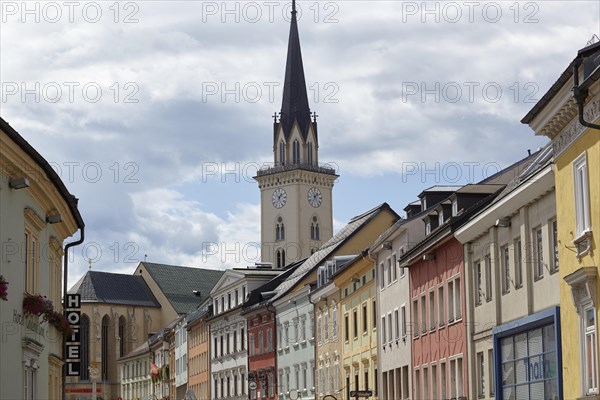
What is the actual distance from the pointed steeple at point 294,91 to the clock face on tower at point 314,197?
7.56 m

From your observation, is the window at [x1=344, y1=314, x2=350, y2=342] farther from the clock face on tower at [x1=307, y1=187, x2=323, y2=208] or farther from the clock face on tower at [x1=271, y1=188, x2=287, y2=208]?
the clock face on tower at [x1=271, y1=188, x2=287, y2=208]

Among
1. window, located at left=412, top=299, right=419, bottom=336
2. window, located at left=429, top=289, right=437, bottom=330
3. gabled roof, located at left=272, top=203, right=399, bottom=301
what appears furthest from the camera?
gabled roof, located at left=272, top=203, right=399, bottom=301

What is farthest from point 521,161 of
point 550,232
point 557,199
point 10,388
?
point 10,388

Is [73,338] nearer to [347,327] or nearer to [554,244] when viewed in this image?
[554,244]

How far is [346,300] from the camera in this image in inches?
2473

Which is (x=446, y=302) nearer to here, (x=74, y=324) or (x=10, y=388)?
(x=74, y=324)

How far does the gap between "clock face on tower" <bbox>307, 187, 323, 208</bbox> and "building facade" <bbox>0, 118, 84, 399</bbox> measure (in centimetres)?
14432

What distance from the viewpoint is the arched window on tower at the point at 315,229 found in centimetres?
17762

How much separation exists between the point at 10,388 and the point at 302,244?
14865cm

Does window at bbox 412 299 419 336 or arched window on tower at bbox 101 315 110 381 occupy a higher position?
arched window on tower at bbox 101 315 110 381

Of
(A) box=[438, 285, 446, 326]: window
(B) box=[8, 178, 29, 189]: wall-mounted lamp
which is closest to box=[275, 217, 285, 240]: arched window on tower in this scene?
(A) box=[438, 285, 446, 326]: window

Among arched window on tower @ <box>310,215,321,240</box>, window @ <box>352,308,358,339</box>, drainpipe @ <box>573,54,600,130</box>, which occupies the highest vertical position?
arched window on tower @ <box>310,215,321,240</box>

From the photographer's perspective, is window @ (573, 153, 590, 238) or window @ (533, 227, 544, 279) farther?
window @ (533, 227, 544, 279)

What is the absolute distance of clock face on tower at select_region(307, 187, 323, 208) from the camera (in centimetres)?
17900
